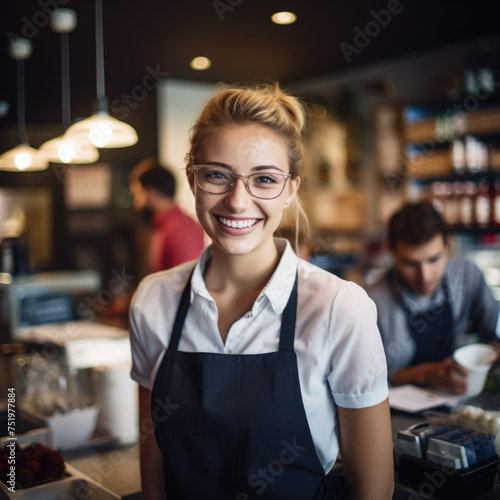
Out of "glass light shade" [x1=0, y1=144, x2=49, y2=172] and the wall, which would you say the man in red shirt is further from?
the wall

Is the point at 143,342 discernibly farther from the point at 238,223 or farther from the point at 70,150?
the point at 70,150

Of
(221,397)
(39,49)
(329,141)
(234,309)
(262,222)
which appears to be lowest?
(221,397)

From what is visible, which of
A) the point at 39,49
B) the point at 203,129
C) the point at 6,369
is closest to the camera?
the point at 203,129

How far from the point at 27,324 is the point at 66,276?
1726mm

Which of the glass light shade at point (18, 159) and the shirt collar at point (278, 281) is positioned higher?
the glass light shade at point (18, 159)

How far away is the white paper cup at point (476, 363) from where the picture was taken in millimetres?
2074

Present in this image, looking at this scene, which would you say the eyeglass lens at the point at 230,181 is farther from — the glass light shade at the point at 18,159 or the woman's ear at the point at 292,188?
the glass light shade at the point at 18,159

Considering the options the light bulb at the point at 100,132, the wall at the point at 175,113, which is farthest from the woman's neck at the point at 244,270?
the wall at the point at 175,113

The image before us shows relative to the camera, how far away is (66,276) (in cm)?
560

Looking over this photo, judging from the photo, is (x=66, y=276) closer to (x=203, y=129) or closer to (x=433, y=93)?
(x=433, y=93)

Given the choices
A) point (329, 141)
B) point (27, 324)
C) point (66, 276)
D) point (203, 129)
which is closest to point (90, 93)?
point (66, 276)

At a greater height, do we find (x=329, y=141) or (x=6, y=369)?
(x=329, y=141)

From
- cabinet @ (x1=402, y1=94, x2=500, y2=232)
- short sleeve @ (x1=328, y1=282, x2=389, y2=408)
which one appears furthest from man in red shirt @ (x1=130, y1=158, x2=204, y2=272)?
short sleeve @ (x1=328, y1=282, x2=389, y2=408)

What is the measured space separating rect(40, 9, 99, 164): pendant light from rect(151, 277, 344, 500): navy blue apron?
6.63ft
